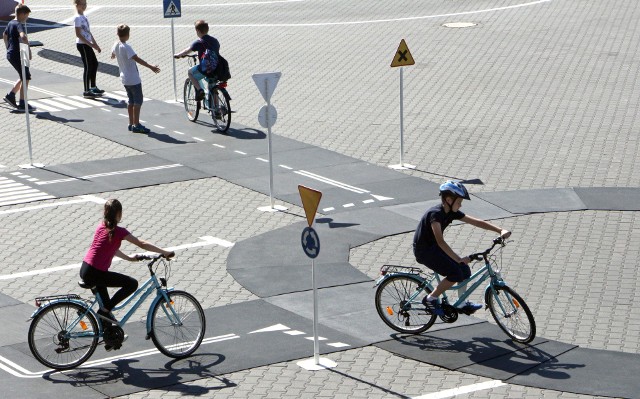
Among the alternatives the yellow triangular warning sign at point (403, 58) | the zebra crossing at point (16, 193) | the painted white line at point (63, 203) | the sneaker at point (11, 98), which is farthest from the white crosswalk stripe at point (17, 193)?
the yellow triangular warning sign at point (403, 58)

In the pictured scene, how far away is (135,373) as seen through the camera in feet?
39.0

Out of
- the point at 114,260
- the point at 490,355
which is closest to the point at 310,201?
the point at 490,355

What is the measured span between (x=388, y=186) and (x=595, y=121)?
5.70 metres

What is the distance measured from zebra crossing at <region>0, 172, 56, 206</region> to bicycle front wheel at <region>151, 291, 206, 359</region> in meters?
6.66

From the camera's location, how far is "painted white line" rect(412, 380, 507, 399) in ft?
37.1

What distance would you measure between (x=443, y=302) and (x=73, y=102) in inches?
547

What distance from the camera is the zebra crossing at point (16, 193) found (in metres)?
18.2

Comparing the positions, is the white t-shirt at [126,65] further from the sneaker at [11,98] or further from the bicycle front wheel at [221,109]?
the sneaker at [11,98]

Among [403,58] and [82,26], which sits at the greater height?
[403,58]

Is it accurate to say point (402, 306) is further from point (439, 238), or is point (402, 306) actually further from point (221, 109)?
point (221, 109)

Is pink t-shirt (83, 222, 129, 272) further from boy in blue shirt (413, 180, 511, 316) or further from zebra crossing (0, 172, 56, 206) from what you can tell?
zebra crossing (0, 172, 56, 206)

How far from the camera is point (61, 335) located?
1184 cm

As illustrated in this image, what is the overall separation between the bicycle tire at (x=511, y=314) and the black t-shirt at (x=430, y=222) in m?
0.79

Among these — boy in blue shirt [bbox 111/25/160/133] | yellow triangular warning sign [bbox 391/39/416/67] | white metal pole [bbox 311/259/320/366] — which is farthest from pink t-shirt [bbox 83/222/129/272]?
boy in blue shirt [bbox 111/25/160/133]
